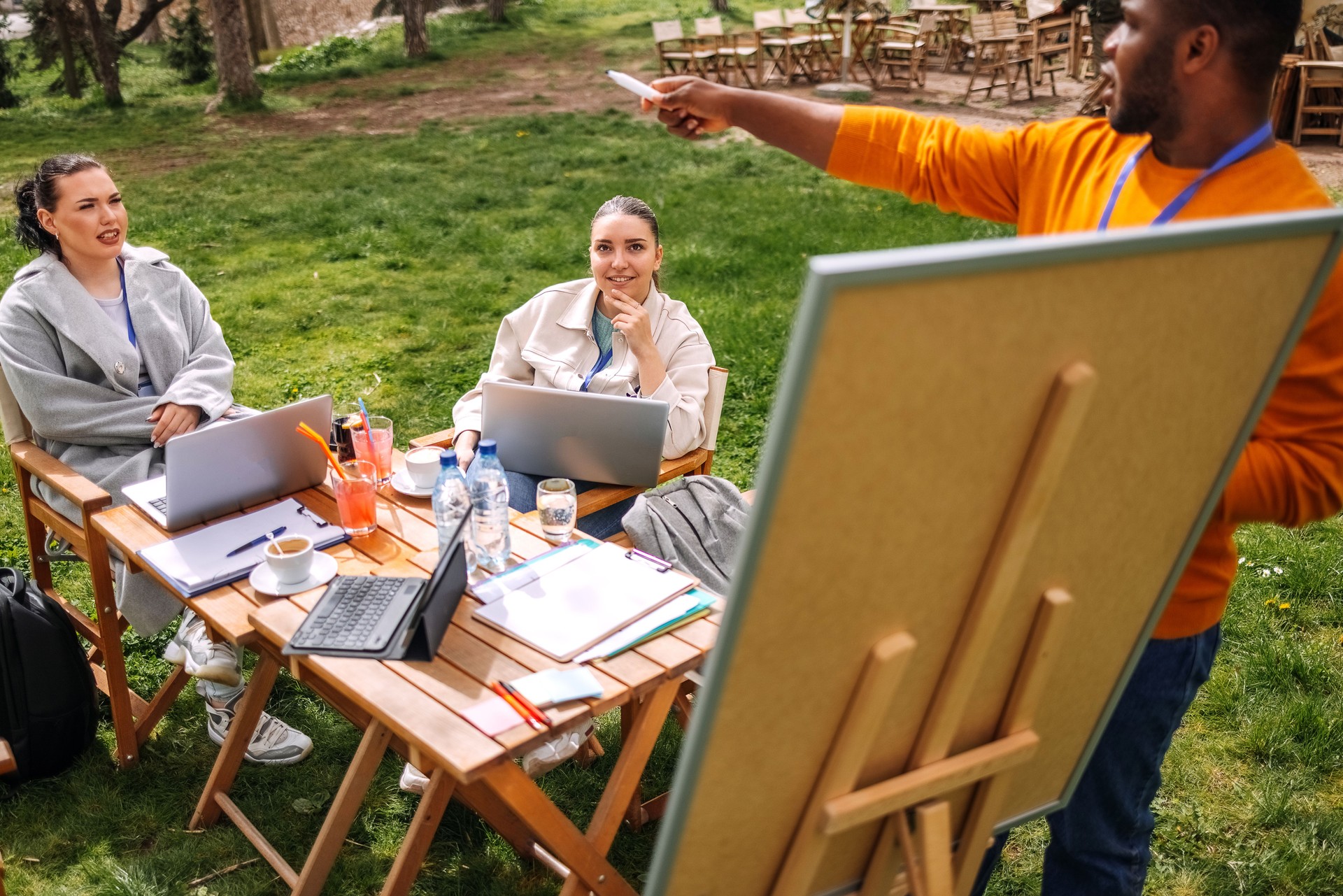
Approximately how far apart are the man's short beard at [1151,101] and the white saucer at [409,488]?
6.28ft

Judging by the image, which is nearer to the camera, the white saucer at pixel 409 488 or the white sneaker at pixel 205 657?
the white saucer at pixel 409 488

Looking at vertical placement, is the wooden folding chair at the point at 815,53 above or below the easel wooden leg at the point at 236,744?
below

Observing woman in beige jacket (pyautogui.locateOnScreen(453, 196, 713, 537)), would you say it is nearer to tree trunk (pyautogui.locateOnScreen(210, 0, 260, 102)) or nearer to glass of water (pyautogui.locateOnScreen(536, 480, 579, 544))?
glass of water (pyautogui.locateOnScreen(536, 480, 579, 544))

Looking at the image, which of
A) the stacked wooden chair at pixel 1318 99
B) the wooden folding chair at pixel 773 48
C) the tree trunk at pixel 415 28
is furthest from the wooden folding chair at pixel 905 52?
the tree trunk at pixel 415 28

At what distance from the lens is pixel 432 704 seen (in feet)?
6.89

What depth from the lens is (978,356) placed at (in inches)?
45.8

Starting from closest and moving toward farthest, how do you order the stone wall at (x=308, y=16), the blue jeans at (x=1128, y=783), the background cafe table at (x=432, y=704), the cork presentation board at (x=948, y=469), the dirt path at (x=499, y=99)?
the cork presentation board at (x=948, y=469)
the blue jeans at (x=1128, y=783)
the background cafe table at (x=432, y=704)
the dirt path at (x=499, y=99)
the stone wall at (x=308, y=16)

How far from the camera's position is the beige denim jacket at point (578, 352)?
11.4 ft

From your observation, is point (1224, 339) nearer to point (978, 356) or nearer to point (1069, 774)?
point (978, 356)

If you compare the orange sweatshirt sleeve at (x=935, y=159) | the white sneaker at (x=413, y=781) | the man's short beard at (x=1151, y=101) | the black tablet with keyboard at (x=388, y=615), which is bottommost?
the white sneaker at (x=413, y=781)

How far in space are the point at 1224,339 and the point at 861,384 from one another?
21.8 inches

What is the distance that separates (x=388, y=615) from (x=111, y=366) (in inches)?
70.6

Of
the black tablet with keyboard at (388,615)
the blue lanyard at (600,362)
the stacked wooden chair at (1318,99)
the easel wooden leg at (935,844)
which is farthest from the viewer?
the stacked wooden chair at (1318,99)

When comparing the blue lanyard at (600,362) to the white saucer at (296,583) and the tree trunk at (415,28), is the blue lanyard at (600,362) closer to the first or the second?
the white saucer at (296,583)
